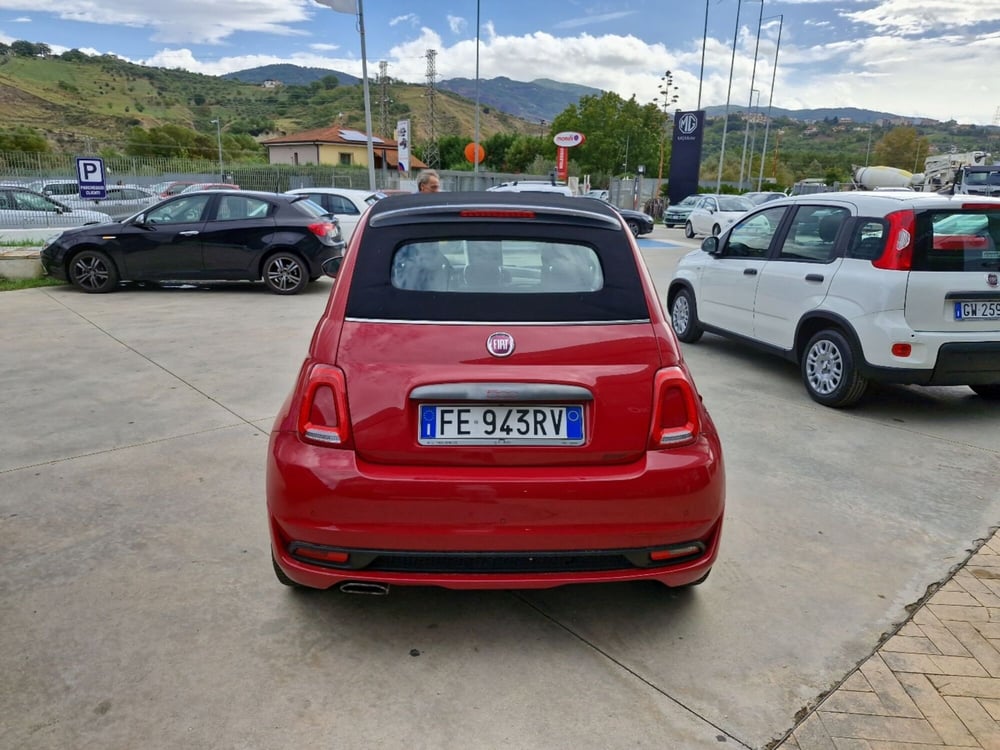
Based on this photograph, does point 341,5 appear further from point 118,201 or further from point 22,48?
point 22,48

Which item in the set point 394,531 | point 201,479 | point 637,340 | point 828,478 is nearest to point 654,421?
point 637,340

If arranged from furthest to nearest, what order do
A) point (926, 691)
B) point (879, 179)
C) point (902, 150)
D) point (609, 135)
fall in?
point (902, 150) → point (609, 135) → point (879, 179) → point (926, 691)

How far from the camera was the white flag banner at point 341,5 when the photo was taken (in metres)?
21.3

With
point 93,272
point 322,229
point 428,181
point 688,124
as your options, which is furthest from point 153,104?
point 428,181

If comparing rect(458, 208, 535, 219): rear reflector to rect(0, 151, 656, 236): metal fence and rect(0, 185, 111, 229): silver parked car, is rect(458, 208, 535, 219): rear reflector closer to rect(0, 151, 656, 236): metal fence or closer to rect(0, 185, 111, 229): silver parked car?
rect(0, 151, 656, 236): metal fence

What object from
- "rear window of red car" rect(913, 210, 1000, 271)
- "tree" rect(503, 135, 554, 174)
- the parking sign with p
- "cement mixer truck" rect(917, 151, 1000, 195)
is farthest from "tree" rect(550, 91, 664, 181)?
"rear window of red car" rect(913, 210, 1000, 271)

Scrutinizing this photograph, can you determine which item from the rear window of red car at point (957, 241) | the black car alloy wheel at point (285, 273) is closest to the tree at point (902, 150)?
the black car alloy wheel at point (285, 273)

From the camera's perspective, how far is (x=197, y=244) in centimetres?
1069

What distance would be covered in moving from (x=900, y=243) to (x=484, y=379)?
4016 mm

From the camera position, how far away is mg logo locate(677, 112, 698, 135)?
41562 millimetres

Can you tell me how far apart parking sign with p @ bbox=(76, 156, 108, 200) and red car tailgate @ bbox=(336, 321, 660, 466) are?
14.3 m

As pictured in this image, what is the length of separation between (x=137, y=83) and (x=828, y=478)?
10894cm

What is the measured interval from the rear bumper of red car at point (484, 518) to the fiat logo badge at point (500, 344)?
40 centimetres

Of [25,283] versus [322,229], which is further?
[25,283]
